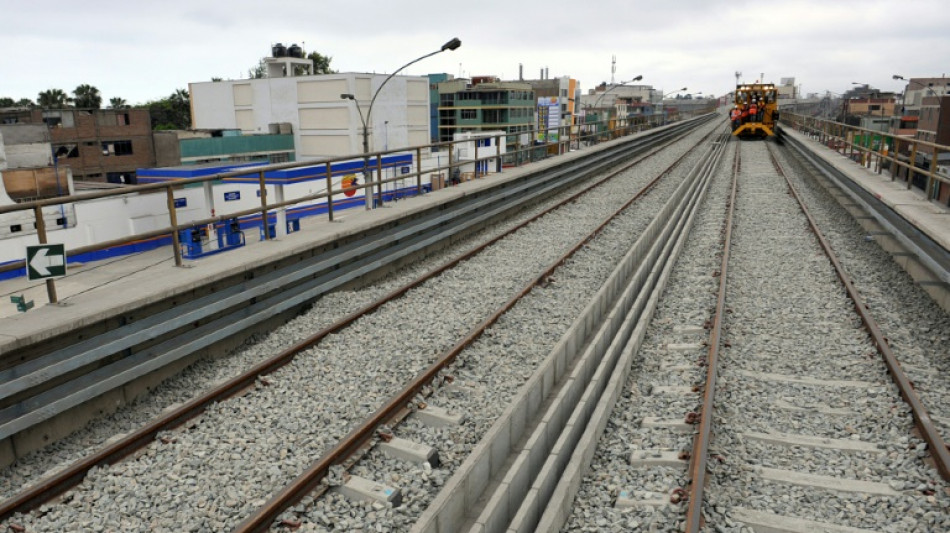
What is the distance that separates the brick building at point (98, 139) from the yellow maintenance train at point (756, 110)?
4897 cm

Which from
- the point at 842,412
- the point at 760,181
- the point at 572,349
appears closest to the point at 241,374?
the point at 572,349

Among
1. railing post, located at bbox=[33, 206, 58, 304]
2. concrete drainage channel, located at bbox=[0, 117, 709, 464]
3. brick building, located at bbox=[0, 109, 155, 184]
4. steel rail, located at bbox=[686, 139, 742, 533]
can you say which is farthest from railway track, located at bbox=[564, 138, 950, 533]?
brick building, located at bbox=[0, 109, 155, 184]

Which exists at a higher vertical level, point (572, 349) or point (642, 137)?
point (642, 137)

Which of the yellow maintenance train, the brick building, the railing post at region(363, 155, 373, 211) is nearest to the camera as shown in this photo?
the railing post at region(363, 155, 373, 211)

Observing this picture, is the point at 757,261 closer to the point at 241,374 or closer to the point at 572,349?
the point at 572,349

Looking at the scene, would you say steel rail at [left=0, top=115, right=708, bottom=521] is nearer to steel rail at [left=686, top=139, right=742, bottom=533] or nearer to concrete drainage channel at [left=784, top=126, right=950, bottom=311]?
steel rail at [left=686, top=139, right=742, bottom=533]

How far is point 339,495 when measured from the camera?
16.5 ft

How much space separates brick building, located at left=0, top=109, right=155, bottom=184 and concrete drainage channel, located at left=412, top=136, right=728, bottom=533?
56.7 metres

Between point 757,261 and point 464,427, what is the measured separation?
8.02 m

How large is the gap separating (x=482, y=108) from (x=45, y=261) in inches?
3135

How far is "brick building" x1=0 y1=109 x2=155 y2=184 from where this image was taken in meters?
52.8

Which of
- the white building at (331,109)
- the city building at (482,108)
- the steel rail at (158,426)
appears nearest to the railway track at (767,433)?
the steel rail at (158,426)

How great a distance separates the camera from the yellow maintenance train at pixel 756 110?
41.1m

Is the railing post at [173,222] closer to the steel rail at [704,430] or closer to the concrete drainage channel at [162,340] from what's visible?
the concrete drainage channel at [162,340]
